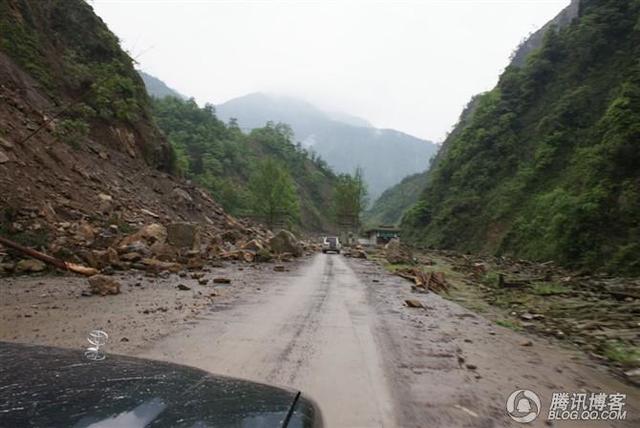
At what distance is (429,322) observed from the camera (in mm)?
8234

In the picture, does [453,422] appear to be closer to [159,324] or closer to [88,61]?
[159,324]

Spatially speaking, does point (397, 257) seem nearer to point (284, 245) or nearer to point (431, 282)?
point (284, 245)

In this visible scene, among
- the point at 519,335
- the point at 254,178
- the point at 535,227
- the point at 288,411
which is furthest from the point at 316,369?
the point at 254,178

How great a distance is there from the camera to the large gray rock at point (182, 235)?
18303 mm

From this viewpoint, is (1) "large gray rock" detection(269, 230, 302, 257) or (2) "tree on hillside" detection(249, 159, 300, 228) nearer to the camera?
(1) "large gray rock" detection(269, 230, 302, 257)

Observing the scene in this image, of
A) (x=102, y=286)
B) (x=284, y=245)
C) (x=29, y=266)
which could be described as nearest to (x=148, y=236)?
(x=29, y=266)

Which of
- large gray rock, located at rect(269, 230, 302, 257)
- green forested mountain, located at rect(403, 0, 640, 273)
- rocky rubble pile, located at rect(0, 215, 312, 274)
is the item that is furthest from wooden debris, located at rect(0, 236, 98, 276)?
green forested mountain, located at rect(403, 0, 640, 273)

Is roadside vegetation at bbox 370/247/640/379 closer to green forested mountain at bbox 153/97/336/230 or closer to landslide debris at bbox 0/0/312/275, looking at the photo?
landslide debris at bbox 0/0/312/275

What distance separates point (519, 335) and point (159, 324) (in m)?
6.31

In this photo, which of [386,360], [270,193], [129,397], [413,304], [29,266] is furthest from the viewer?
[270,193]

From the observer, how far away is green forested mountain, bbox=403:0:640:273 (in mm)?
24859

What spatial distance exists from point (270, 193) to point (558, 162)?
31390 millimetres

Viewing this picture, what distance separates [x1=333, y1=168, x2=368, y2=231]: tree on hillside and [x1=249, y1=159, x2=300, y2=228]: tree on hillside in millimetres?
14114

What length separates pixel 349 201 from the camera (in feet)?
218
